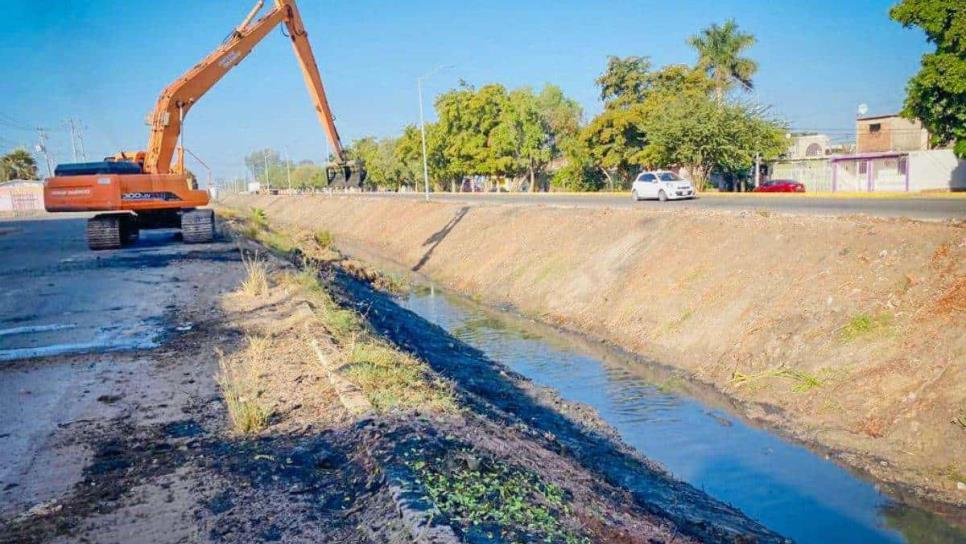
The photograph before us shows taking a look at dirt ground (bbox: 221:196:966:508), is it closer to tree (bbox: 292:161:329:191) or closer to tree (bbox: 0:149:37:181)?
tree (bbox: 0:149:37:181)

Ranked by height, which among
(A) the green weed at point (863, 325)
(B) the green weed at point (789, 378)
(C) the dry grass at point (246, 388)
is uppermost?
(C) the dry grass at point (246, 388)

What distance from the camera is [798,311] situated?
13.3 metres

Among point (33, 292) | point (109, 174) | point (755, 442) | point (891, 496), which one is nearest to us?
point (891, 496)

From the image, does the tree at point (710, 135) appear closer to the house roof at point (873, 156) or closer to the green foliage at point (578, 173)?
the house roof at point (873, 156)

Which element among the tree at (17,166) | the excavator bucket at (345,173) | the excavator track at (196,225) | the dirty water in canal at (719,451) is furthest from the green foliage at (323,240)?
the tree at (17,166)

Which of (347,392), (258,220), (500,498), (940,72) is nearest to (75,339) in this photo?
(347,392)

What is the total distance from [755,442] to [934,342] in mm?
2975

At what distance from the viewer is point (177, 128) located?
2191 centimetres

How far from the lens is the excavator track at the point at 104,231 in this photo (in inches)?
826

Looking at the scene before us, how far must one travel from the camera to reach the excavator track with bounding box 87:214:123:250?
2098 centimetres

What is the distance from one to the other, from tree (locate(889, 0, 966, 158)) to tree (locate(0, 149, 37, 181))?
99759 mm

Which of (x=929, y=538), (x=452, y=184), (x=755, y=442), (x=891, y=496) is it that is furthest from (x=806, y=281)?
(x=452, y=184)

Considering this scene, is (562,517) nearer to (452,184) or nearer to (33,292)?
(33,292)

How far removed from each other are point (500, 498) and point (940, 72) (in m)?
34.1
